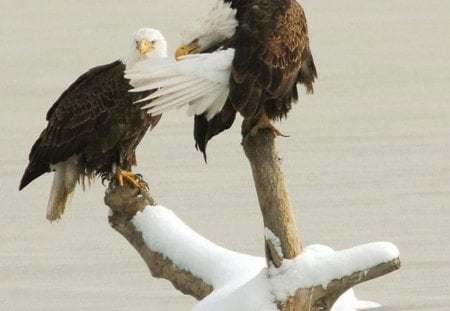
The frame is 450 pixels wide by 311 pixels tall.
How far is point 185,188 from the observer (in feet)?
34.7

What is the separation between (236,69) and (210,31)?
397 millimetres

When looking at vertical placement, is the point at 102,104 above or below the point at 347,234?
above

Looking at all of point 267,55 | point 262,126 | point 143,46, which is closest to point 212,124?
point 262,126

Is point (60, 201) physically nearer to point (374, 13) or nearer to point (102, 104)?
point (102, 104)

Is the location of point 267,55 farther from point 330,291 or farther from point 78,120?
point 78,120

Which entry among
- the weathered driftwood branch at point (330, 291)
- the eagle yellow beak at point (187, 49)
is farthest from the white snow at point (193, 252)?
the eagle yellow beak at point (187, 49)

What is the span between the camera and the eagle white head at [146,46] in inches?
348

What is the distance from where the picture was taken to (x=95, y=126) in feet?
29.6

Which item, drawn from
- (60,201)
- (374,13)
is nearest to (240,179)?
(60,201)

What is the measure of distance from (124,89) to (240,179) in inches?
76.2

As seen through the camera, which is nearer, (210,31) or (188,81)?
(188,81)

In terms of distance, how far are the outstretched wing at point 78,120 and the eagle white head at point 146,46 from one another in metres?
0.12

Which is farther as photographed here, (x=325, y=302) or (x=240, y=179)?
(x=240, y=179)

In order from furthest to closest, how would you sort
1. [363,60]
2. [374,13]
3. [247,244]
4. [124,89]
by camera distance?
[374,13]
[363,60]
[247,244]
[124,89]
